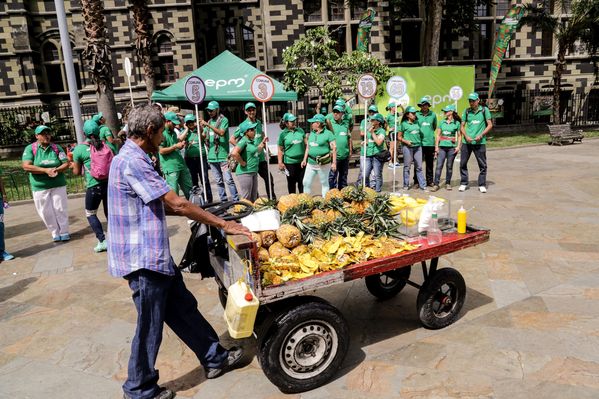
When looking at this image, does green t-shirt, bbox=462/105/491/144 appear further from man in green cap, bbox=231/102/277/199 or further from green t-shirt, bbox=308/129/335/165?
man in green cap, bbox=231/102/277/199

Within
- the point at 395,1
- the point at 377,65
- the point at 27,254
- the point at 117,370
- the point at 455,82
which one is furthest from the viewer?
the point at 395,1

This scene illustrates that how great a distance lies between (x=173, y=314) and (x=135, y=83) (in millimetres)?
24413

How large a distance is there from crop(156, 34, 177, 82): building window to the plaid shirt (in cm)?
2366

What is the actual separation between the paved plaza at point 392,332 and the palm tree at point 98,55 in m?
6.07

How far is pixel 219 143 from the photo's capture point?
9391mm

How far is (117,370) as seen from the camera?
393cm

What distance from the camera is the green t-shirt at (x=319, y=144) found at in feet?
27.4

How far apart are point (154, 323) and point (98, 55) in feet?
36.6

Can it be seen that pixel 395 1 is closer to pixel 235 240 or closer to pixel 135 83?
pixel 135 83

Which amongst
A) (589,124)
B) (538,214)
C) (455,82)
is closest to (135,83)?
(455,82)

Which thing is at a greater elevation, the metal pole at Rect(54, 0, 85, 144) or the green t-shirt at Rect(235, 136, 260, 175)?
the metal pole at Rect(54, 0, 85, 144)

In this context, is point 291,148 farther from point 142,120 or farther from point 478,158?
point 142,120

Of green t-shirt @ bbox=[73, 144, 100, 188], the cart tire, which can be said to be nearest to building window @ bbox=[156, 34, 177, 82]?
green t-shirt @ bbox=[73, 144, 100, 188]

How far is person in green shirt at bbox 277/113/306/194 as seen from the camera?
28.1 feet
